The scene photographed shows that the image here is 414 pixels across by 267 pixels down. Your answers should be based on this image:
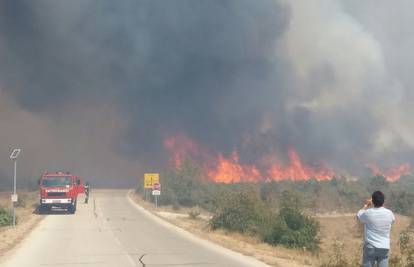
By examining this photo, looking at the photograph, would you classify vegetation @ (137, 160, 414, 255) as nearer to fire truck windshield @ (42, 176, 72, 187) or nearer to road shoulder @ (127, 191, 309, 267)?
road shoulder @ (127, 191, 309, 267)

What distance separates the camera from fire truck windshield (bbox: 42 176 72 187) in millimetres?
38719

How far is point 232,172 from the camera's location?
92.4 metres

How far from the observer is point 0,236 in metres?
25.0

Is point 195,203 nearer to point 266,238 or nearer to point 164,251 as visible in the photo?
point 266,238

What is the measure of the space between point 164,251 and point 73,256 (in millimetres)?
3277

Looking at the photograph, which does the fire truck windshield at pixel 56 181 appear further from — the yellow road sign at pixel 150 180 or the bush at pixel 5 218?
the yellow road sign at pixel 150 180

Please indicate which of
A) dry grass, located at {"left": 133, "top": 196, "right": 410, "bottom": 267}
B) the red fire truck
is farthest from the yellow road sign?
the red fire truck

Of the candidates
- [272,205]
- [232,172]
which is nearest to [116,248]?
[272,205]

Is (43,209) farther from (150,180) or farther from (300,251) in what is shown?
(300,251)

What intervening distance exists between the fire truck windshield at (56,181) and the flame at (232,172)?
49617mm

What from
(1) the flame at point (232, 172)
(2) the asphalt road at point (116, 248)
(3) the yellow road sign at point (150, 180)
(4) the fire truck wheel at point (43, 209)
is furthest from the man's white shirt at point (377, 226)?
(1) the flame at point (232, 172)

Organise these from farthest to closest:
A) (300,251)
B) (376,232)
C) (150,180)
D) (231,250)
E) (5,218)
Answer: (150,180) < (5,218) < (300,251) < (231,250) < (376,232)

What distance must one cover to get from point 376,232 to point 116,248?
41.4 feet

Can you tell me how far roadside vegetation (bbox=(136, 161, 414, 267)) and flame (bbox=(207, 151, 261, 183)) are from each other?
11793 millimetres
